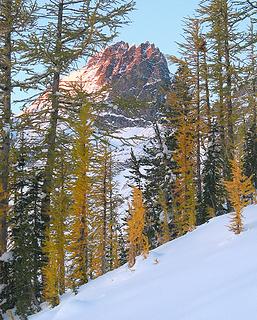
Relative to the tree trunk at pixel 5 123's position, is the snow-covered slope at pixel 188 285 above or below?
below

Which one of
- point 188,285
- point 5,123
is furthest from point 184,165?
point 188,285

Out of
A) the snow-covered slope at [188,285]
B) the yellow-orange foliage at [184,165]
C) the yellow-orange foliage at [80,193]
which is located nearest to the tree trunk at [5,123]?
the yellow-orange foliage at [80,193]

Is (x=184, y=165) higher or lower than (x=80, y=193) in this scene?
higher

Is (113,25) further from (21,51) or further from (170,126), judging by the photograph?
(170,126)

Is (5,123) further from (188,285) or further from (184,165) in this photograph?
(184,165)

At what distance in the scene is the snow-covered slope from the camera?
3.42 metres

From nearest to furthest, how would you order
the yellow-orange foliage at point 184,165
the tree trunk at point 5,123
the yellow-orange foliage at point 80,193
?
the tree trunk at point 5,123 → the yellow-orange foliage at point 80,193 → the yellow-orange foliage at point 184,165

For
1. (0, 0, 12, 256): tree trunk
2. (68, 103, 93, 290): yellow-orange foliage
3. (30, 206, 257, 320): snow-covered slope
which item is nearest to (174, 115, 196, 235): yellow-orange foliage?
(68, 103, 93, 290): yellow-orange foliage

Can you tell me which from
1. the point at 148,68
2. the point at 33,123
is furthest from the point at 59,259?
the point at 148,68

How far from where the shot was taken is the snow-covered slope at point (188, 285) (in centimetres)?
342

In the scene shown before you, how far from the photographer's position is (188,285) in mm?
4555

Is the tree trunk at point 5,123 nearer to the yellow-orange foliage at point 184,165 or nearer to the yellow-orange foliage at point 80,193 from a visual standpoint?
the yellow-orange foliage at point 80,193

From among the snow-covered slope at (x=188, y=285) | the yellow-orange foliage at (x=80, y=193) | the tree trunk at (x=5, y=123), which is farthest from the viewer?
the yellow-orange foliage at (x=80, y=193)

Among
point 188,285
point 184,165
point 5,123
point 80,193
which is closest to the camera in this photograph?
point 188,285
